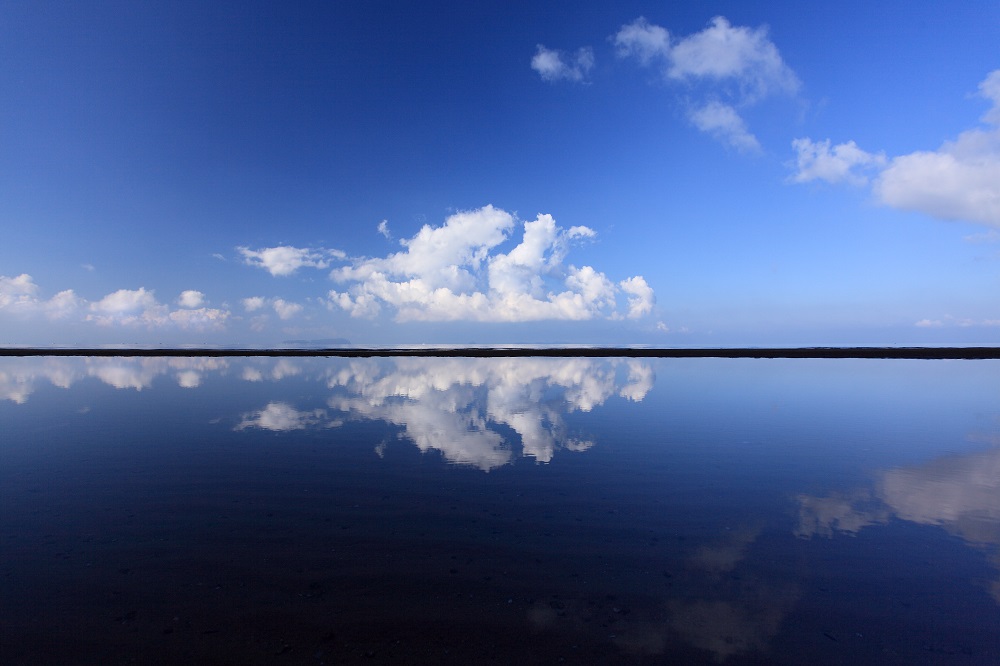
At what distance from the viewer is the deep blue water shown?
5.45 metres

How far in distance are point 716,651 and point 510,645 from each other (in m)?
2.53

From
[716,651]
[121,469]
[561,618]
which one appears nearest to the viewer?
[716,651]

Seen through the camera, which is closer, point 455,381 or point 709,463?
point 709,463

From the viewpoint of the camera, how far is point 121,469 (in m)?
12.2

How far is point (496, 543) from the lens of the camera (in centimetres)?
790

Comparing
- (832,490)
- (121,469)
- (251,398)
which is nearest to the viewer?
(832,490)

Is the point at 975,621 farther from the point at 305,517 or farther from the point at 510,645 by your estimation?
the point at 305,517

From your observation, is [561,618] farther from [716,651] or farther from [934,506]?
[934,506]

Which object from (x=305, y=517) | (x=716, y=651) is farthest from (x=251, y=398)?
(x=716, y=651)

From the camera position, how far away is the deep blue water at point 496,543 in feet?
17.9

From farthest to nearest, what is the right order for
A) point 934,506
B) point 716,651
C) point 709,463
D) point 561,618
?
point 709,463 < point 934,506 < point 561,618 < point 716,651

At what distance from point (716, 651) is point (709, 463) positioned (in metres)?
8.62

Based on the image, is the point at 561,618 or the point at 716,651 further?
the point at 561,618

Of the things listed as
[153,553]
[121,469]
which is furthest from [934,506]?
[121,469]
